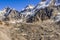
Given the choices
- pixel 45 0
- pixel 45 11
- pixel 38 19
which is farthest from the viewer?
pixel 45 0

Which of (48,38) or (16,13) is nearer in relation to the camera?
(48,38)

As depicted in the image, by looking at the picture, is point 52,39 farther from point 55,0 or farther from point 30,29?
point 55,0

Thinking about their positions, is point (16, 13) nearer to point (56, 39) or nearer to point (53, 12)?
point (53, 12)

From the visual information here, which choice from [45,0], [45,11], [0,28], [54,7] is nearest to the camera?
[0,28]

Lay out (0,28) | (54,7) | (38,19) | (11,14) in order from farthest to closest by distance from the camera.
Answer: (11,14) < (54,7) < (38,19) < (0,28)

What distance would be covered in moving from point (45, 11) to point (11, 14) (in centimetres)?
3302

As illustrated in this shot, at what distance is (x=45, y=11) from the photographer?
150m

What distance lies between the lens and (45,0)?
200 meters

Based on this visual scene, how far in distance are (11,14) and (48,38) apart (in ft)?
328

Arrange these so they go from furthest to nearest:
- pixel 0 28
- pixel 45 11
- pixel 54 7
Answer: pixel 54 7 → pixel 45 11 → pixel 0 28

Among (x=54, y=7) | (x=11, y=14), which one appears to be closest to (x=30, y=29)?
(x=54, y=7)

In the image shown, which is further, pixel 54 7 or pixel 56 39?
pixel 54 7

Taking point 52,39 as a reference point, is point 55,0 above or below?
above

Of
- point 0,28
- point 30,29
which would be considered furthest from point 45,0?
point 0,28
